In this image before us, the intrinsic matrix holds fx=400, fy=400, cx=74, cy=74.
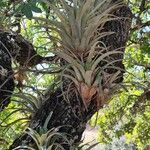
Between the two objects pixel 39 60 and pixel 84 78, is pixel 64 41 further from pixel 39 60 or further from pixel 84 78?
pixel 39 60

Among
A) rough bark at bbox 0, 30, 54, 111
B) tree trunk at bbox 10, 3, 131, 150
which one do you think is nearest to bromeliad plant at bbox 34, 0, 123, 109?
tree trunk at bbox 10, 3, 131, 150

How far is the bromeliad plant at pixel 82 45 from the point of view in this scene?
155 centimetres

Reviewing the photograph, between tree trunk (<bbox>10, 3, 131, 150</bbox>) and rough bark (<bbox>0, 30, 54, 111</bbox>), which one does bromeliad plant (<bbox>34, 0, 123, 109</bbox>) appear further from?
rough bark (<bbox>0, 30, 54, 111</bbox>)

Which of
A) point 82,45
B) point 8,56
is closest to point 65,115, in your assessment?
point 82,45

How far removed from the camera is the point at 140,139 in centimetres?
401

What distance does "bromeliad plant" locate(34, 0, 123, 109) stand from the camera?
155 centimetres

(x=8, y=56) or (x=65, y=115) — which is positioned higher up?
(x=8, y=56)

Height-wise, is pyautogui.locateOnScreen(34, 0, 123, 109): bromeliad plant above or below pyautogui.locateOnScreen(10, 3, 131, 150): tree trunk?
above

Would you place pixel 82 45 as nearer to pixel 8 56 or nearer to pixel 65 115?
pixel 65 115

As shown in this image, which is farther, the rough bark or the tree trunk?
the rough bark

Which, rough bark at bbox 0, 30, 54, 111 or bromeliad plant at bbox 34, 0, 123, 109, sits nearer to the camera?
bromeliad plant at bbox 34, 0, 123, 109

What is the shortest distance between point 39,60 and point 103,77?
3.00ft

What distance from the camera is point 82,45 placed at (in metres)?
1.57

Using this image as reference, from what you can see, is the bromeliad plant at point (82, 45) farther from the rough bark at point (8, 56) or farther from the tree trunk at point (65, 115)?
the rough bark at point (8, 56)
